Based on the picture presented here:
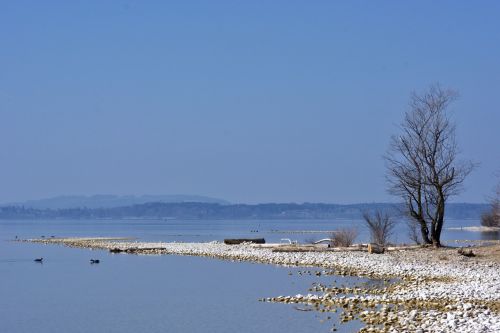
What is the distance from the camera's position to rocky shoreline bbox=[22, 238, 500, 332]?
16894mm

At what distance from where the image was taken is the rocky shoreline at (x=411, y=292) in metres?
16.9

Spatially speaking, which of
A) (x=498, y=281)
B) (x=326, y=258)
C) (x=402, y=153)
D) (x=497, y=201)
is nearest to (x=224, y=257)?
(x=326, y=258)

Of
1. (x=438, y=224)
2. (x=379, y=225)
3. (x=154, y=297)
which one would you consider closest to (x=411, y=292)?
(x=154, y=297)

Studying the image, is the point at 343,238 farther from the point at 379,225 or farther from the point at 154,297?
the point at 154,297

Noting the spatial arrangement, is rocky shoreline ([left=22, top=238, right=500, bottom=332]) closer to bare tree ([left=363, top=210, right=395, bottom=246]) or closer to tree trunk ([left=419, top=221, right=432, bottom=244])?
tree trunk ([left=419, top=221, right=432, bottom=244])

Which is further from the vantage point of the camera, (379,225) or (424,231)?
(379,225)

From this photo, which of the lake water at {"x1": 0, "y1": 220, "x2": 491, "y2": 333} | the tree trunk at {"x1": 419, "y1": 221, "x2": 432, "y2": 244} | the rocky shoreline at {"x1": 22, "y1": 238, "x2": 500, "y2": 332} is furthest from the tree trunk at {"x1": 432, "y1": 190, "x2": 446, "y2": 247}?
the lake water at {"x1": 0, "y1": 220, "x2": 491, "y2": 333}

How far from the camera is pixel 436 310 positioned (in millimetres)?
18656

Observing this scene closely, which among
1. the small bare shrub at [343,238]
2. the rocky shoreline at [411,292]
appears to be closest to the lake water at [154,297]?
the rocky shoreline at [411,292]

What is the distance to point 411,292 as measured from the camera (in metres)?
21.9

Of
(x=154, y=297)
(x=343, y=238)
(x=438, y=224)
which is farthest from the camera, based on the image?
(x=343, y=238)

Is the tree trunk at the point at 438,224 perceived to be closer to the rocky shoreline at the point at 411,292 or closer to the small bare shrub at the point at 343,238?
the rocky shoreline at the point at 411,292

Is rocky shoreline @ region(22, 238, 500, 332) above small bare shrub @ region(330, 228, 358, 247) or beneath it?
beneath

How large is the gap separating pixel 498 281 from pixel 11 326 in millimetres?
13698
